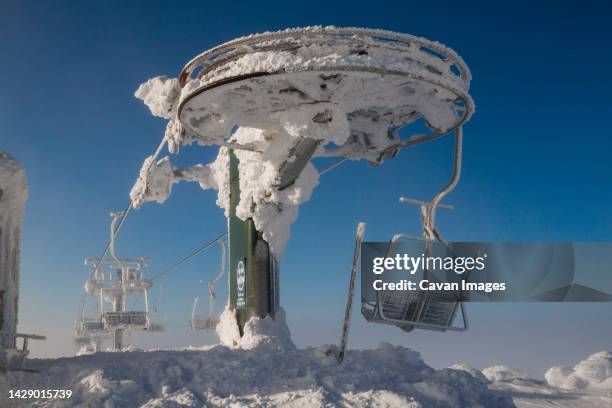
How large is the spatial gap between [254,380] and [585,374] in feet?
36.5

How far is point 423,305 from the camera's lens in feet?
36.0

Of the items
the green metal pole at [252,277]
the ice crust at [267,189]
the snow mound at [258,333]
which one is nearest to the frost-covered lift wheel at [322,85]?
the ice crust at [267,189]

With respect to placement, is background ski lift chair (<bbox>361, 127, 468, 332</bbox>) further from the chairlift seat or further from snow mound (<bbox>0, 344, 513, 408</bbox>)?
snow mound (<bbox>0, 344, 513, 408</bbox>)

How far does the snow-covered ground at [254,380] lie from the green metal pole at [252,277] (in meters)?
1.79

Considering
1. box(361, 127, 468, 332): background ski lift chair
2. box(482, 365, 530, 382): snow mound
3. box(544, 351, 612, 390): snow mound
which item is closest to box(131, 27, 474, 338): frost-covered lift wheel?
box(361, 127, 468, 332): background ski lift chair

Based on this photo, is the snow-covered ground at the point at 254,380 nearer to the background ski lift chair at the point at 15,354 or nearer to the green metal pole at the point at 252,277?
the background ski lift chair at the point at 15,354

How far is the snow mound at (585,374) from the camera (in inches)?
655

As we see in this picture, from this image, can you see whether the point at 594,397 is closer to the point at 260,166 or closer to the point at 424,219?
the point at 424,219

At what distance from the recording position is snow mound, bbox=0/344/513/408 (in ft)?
31.2

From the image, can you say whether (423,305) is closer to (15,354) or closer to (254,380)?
(254,380)

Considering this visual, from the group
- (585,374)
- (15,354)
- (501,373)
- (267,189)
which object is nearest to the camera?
(15,354)

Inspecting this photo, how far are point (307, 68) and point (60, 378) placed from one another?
652cm

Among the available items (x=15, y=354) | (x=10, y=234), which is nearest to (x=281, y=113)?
(x=10, y=234)

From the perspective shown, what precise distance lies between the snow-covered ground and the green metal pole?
1792 millimetres
